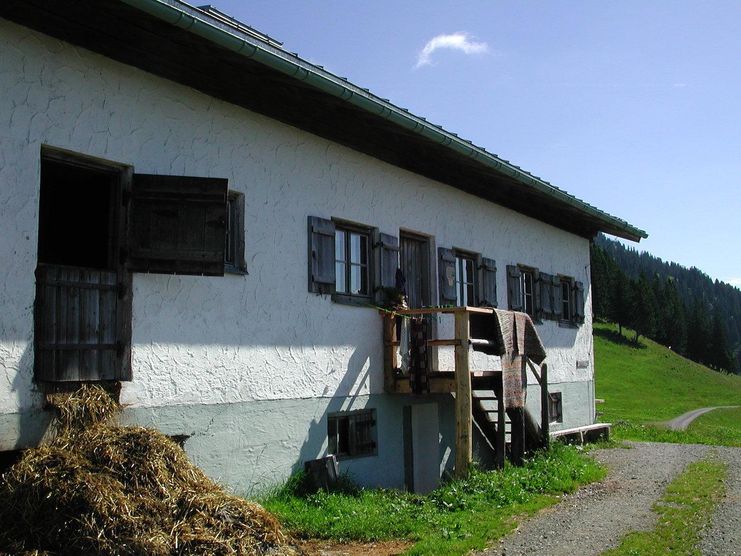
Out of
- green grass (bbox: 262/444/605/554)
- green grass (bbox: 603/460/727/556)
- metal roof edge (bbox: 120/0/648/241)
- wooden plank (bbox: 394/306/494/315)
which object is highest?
metal roof edge (bbox: 120/0/648/241)

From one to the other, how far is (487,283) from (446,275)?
1446 millimetres

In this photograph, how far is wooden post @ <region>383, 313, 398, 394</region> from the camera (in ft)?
35.8

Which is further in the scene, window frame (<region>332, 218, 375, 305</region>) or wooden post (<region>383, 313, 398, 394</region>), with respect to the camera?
wooden post (<region>383, 313, 398, 394</region>)

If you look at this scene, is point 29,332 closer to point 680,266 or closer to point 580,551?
point 580,551

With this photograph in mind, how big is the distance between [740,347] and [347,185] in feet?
544

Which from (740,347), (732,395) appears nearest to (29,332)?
(732,395)

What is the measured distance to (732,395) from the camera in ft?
193

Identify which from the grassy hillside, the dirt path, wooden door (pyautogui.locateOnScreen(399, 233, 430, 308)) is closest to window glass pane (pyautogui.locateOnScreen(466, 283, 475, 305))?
wooden door (pyautogui.locateOnScreen(399, 233, 430, 308))

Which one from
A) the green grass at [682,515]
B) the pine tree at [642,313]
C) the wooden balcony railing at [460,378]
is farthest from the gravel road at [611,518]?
the pine tree at [642,313]

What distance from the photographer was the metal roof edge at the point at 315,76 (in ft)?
22.2

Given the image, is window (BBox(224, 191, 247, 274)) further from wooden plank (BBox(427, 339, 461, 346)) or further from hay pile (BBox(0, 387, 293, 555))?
wooden plank (BBox(427, 339, 461, 346))

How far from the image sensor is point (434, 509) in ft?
27.8

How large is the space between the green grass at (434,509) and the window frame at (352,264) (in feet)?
7.94

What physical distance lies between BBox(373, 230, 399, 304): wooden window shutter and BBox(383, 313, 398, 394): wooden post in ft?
0.95
